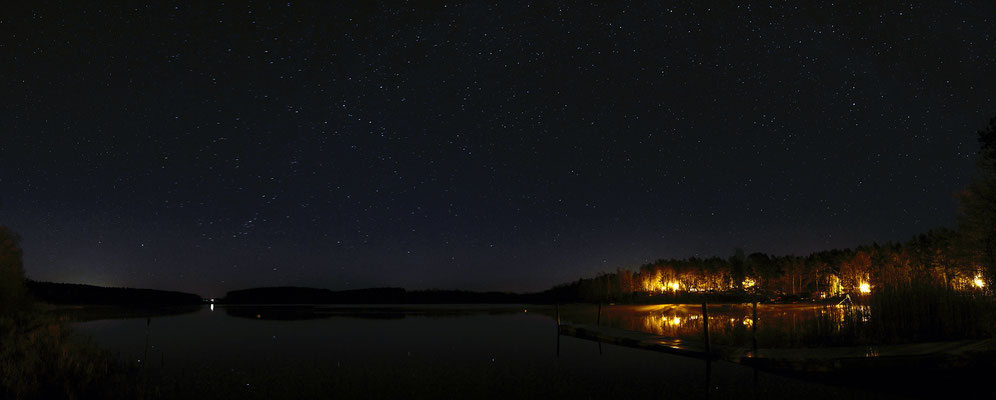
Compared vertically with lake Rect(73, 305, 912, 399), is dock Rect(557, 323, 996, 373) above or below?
above

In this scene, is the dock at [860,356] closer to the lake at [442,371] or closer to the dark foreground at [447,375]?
the dark foreground at [447,375]

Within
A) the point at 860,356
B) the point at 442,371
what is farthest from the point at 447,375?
the point at 860,356

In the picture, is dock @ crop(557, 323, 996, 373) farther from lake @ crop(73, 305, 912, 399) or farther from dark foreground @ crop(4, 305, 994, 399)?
lake @ crop(73, 305, 912, 399)

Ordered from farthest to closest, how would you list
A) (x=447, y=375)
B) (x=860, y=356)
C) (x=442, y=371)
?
(x=442, y=371) → (x=447, y=375) → (x=860, y=356)

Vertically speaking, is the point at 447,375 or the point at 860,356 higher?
the point at 860,356

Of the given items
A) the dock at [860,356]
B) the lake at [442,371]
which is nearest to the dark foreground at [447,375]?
the lake at [442,371]

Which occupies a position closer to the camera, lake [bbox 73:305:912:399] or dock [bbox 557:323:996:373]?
dock [bbox 557:323:996:373]

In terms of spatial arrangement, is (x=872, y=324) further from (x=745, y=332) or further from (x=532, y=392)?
(x=532, y=392)

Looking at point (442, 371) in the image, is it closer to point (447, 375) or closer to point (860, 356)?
point (447, 375)

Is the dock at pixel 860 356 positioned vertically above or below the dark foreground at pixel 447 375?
above

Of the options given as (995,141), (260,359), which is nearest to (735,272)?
(995,141)

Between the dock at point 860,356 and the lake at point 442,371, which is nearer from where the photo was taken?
the dock at point 860,356

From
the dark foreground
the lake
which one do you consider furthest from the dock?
the lake

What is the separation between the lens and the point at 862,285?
97.6 metres
